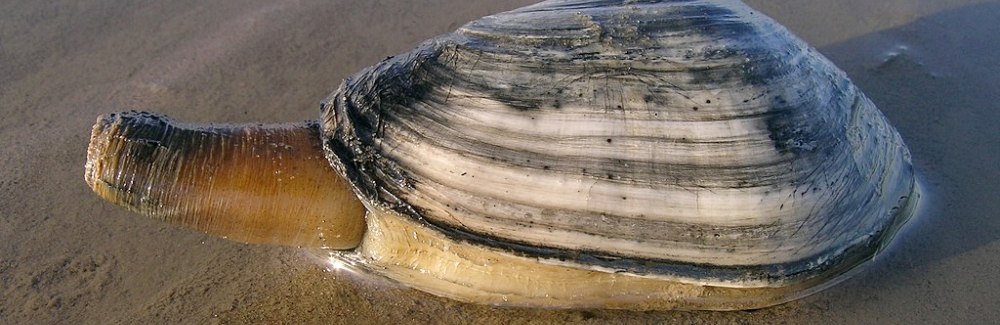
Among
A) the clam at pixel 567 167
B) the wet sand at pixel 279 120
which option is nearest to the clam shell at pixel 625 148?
the clam at pixel 567 167

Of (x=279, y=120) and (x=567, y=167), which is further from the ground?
(x=567, y=167)

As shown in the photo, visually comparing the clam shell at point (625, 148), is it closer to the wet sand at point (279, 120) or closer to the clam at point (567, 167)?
the clam at point (567, 167)

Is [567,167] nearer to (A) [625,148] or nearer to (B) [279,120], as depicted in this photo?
(A) [625,148]

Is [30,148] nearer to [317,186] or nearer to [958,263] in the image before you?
[317,186]

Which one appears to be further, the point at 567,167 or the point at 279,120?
the point at 279,120

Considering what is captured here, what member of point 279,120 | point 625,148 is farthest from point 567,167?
point 279,120

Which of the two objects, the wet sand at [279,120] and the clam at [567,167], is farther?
the wet sand at [279,120]

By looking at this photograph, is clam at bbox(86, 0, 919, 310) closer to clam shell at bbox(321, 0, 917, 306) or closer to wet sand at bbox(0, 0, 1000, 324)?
clam shell at bbox(321, 0, 917, 306)
